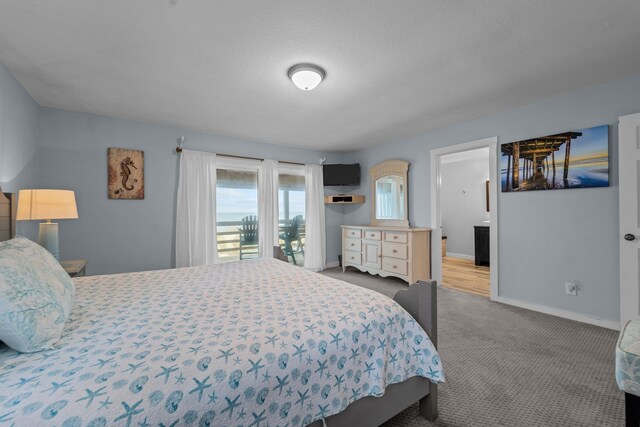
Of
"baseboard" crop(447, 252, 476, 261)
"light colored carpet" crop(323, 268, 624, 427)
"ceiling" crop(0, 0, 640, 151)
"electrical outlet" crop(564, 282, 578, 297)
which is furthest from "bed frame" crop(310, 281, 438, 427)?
"baseboard" crop(447, 252, 476, 261)

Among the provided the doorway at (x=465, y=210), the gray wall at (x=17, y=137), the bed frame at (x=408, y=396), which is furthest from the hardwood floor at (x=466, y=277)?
the gray wall at (x=17, y=137)

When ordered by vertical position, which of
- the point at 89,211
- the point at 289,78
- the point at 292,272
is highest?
the point at 289,78

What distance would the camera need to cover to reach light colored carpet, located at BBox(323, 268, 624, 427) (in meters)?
1.57

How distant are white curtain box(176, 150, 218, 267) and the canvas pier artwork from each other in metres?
4.06

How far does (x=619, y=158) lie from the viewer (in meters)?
2.46

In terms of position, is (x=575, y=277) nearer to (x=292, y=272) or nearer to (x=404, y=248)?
(x=404, y=248)

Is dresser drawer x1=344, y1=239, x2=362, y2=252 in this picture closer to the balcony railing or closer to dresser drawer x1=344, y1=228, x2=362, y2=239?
dresser drawer x1=344, y1=228, x2=362, y2=239

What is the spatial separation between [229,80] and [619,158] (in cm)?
360

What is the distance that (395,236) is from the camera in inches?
169

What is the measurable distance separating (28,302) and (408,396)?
1.73 m

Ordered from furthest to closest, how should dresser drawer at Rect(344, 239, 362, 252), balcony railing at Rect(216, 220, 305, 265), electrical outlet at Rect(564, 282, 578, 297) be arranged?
dresser drawer at Rect(344, 239, 362, 252), balcony railing at Rect(216, 220, 305, 265), electrical outlet at Rect(564, 282, 578, 297)

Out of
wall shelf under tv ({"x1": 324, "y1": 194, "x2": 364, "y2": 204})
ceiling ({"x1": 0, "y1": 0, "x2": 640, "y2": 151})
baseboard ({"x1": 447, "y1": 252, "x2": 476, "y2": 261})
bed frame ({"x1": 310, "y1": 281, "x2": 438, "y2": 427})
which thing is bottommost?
baseboard ({"x1": 447, "y1": 252, "x2": 476, "y2": 261})

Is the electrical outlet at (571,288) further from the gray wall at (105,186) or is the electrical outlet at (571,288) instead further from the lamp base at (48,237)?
the lamp base at (48,237)

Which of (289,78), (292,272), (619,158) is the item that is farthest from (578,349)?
(289,78)
